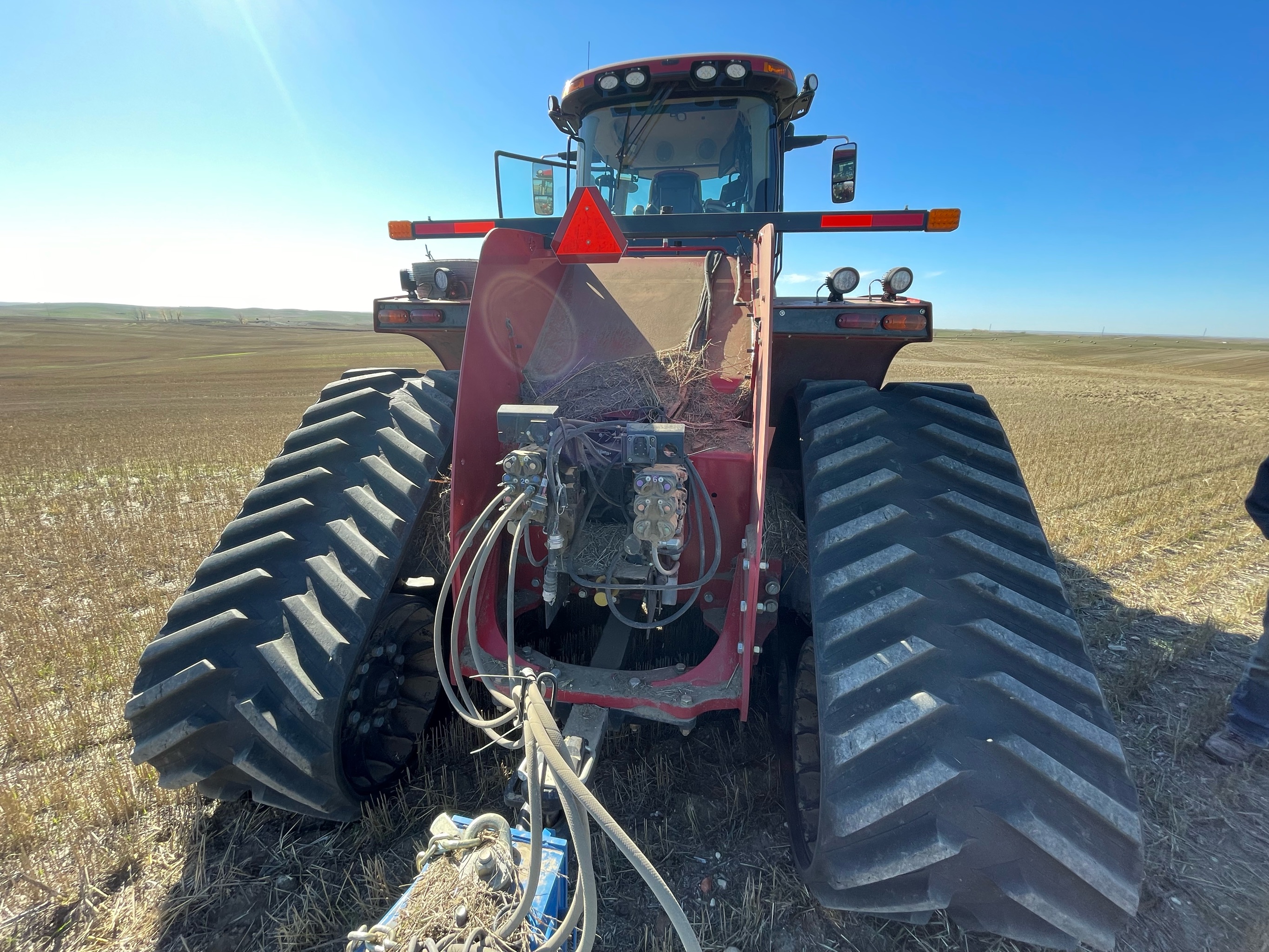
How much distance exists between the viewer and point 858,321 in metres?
2.62

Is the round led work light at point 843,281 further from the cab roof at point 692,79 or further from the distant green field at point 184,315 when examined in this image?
the distant green field at point 184,315

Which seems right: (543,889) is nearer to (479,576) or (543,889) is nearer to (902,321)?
(479,576)

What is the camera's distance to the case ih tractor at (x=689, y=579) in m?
1.58

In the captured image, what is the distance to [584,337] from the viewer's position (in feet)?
9.36

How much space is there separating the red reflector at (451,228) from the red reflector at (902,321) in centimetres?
218

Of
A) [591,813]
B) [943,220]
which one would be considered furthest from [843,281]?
[591,813]

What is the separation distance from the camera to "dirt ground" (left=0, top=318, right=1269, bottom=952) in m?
1.93

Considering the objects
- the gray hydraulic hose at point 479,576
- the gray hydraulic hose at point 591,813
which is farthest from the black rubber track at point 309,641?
the gray hydraulic hose at point 591,813

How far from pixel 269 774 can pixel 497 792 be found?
85cm

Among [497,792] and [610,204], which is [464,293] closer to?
[610,204]

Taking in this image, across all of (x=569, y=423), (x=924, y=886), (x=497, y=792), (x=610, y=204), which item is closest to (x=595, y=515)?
(x=569, y=423)

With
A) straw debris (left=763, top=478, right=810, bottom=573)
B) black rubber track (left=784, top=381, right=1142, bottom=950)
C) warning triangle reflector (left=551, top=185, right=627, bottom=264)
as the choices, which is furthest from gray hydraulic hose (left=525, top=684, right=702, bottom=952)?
warning triangle reflector (left=551, top=185, right=627, bottom=264)

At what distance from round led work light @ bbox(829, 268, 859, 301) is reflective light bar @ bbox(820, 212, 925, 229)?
46 cm

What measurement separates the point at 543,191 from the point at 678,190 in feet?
2.82
